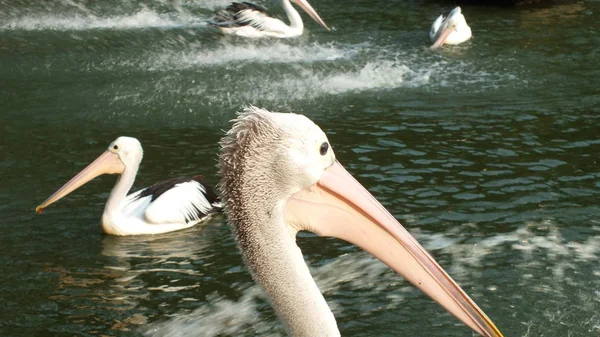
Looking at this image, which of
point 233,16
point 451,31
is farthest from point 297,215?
point 233,16

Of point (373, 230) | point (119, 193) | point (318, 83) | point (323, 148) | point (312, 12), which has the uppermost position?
point (323, 148)

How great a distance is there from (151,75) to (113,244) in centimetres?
429

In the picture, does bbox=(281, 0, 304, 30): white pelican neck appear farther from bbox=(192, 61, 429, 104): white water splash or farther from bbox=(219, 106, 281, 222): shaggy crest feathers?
bbox=(219, 106, 281, 222): shaggy crest feathers

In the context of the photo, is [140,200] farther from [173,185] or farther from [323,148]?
[323,148]

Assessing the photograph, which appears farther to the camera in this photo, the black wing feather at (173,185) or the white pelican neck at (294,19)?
the white pelican neck at (294,19)

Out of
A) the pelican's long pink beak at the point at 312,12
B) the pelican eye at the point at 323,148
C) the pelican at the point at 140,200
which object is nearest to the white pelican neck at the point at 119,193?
the pelican at the point at 140,200

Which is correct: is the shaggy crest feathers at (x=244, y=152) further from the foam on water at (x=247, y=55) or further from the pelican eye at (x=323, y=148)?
the foam on water at (x=247, y=55)

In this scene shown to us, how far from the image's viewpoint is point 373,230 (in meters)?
3.40

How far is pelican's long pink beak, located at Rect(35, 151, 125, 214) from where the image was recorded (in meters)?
7.52

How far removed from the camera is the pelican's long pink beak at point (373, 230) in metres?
3.27

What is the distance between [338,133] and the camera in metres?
9.26

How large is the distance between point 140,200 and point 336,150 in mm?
1988

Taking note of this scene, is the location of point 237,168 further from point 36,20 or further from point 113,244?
point 36,20

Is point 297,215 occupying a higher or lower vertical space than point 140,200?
higher
